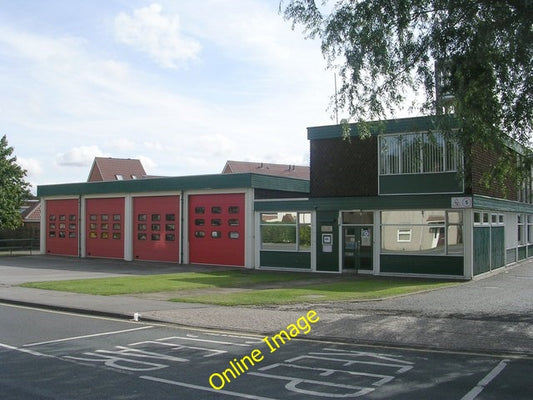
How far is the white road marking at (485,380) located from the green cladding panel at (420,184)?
1276 cm

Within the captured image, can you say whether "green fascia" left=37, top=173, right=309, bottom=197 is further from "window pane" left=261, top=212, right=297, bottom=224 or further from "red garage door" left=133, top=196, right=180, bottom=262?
"window pane" left=261, top=212, right=297, bottom=224

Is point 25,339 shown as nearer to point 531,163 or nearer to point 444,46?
point 444,46

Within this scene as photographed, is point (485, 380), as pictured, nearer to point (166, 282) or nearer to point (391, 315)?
point (391, 315)

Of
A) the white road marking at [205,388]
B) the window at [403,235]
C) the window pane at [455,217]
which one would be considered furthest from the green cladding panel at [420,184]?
the white road marking at [205,388]

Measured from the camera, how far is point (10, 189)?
42.3 m

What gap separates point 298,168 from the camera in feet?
249

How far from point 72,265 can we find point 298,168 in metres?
50.7

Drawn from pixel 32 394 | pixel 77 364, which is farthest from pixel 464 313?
pixel 32 394

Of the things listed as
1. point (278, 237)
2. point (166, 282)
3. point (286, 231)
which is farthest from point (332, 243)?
point (166, 282)

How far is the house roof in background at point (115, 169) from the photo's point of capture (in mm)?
69312

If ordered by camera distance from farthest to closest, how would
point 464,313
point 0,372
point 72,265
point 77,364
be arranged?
point 72,265
point 464,313
point 77,364
point 0,372

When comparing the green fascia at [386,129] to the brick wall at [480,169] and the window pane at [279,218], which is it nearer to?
the brick wall at [480,169]

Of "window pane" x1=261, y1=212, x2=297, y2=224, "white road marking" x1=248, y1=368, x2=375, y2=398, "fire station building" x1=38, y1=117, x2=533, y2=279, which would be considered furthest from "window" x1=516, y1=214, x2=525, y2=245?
"white road marking" x1=248, y1=368, x2=375, y2=398

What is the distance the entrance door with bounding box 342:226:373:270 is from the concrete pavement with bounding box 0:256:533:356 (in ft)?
15.6
